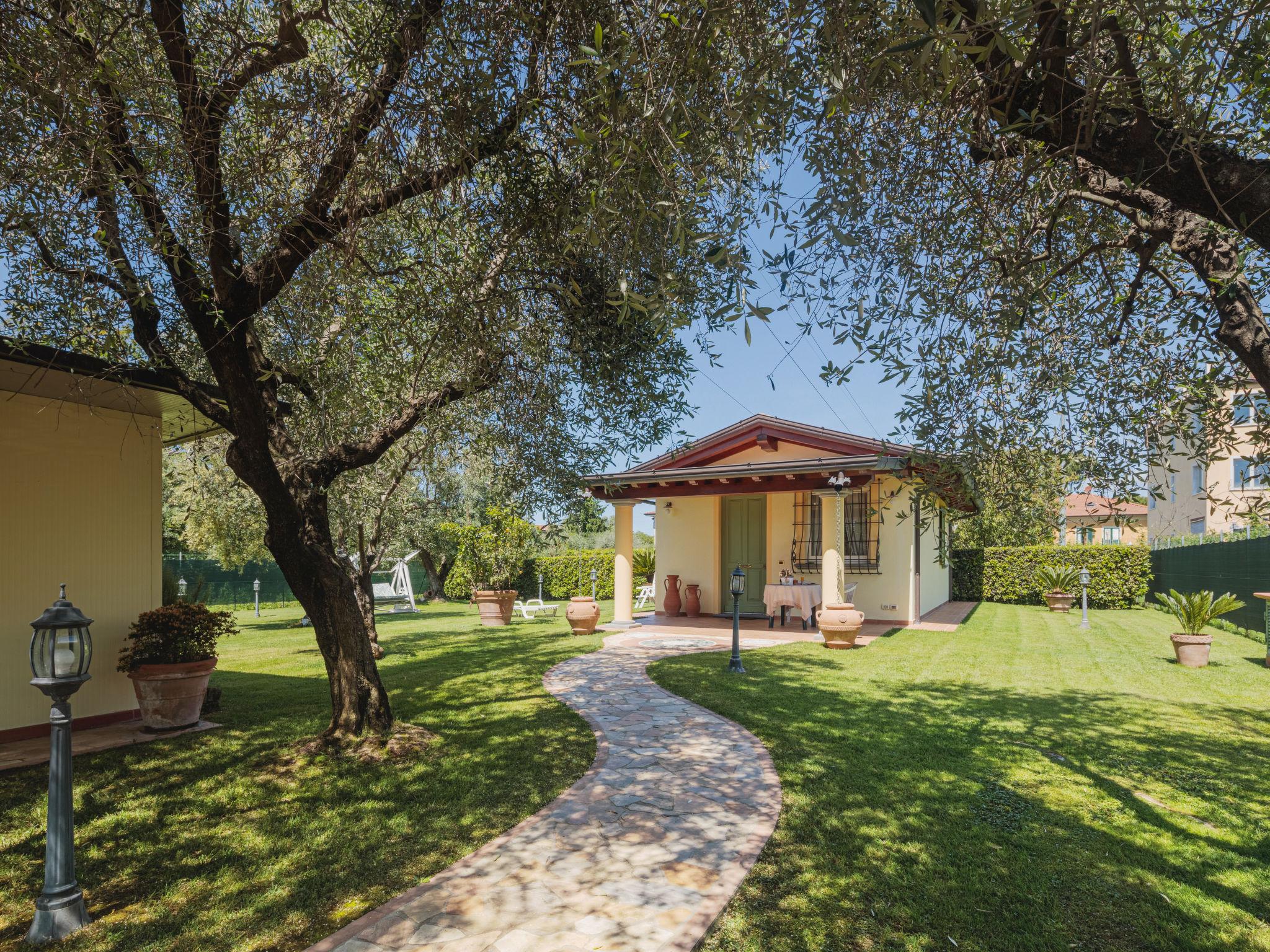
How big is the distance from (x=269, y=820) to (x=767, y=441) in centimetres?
1205

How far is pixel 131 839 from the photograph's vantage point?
430 centimetres

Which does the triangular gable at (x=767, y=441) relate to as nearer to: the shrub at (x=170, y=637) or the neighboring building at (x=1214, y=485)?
the neighboring building at (x=1214, y=485)

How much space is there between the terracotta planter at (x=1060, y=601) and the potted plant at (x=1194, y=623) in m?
7.03

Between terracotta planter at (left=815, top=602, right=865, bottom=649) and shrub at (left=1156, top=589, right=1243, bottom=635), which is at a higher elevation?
shrub at (left=1156, top=589, right=1243, bottom=635)

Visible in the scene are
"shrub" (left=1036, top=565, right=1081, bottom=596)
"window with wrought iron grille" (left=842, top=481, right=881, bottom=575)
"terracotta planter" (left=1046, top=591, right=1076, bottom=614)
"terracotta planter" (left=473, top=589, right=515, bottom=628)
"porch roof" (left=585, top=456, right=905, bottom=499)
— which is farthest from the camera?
"shrub" (left=1036, top=565, right=1081, bottom=596)

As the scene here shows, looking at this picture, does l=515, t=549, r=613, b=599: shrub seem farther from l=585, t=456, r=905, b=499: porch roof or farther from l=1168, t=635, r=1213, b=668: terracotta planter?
l=1168, t=635, r=1213, b=668: terracotta planter

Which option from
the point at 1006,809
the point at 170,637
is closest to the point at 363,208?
the point at 170,637

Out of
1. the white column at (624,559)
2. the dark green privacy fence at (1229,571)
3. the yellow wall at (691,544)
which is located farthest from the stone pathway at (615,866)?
the dark green privacy fence at (1229,571)

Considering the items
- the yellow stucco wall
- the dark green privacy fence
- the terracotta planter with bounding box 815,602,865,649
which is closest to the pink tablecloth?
the yellow stucco wall

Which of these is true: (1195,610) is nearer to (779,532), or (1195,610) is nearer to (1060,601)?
(779,532)

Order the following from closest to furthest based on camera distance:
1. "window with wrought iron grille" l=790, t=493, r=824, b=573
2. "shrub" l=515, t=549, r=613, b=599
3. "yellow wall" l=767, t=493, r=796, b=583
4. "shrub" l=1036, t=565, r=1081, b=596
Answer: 1. "window with wrought iron grille" l=790, t=493, r=824, b=573
2. "yellow wall" l=767, t=493, r=796, b=583
3. "shrub" l=1036, t=565, r=1081, b=596
4. "shrub" l=515, t=549, r=613, b=599

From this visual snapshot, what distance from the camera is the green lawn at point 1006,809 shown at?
3.30 metres

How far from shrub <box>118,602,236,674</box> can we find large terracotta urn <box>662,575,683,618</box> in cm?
1029

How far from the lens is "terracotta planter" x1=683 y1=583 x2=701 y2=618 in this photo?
51.7 feet
